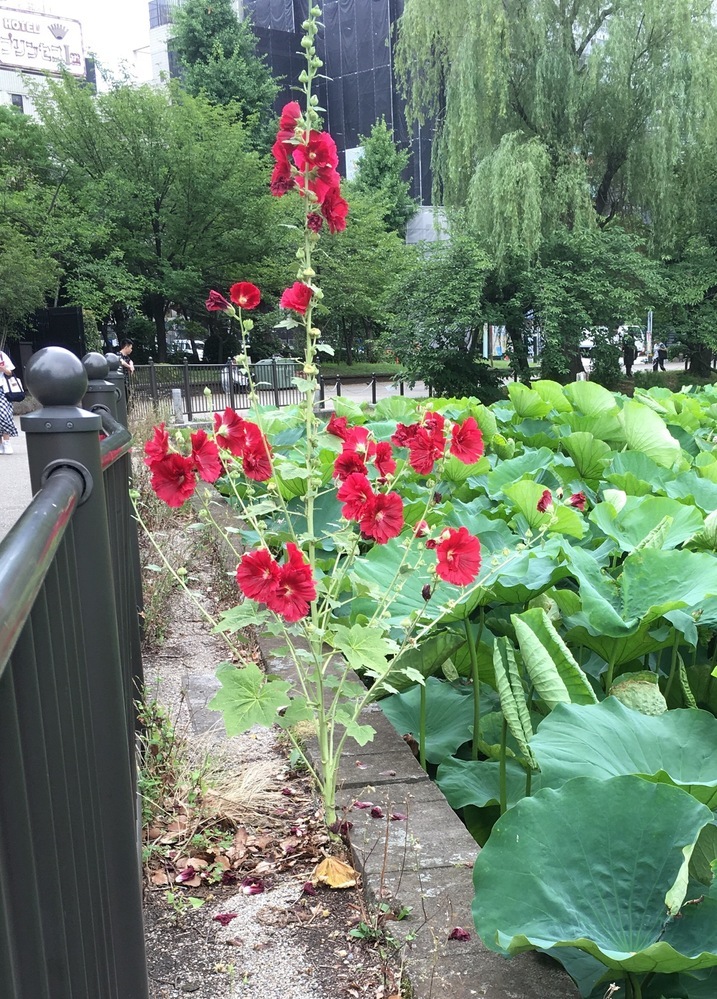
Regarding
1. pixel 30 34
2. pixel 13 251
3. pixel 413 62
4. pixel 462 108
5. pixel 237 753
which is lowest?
pixel 237 753

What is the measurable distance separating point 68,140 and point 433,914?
3002 centimetres

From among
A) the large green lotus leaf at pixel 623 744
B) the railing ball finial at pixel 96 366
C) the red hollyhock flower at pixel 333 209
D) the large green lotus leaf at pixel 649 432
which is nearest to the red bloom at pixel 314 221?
the red hollyhock flower at pixel 333 209

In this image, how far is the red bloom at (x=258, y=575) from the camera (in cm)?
206

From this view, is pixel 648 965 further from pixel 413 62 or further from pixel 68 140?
pixel 68 140

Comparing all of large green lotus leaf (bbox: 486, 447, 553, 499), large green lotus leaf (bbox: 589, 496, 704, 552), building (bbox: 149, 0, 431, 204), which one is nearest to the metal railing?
large green lotus leaf (bbox: 589, 496, 704, 552)

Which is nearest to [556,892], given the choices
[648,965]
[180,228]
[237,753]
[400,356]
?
[648,965]

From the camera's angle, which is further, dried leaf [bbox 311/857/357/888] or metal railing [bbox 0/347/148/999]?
dried leaf [bbox 311/857/357/888]

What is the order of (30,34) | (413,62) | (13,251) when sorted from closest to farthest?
(413,62) → (13,251) → (30,34)

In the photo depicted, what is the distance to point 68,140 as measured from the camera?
28.1 m

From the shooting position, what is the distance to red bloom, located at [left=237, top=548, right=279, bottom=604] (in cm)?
206

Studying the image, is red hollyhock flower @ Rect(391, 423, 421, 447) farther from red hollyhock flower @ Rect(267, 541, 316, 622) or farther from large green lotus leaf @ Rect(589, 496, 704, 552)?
large green lotus leaf @ Rect(589, 496, 704, 552)

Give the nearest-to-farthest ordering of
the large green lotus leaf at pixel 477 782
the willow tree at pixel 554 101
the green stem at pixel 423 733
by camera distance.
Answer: the large green lotus leaf at pixel 477 782 < the green stem at pixel 423 733 < the willow tree at pixel 554 101

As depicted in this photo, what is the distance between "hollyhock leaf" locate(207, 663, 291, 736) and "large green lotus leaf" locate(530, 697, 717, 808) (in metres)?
0.66

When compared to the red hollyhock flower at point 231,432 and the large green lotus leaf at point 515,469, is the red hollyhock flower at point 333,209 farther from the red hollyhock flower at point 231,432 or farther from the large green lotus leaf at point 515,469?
the large green lotus leaf at point 515,469
